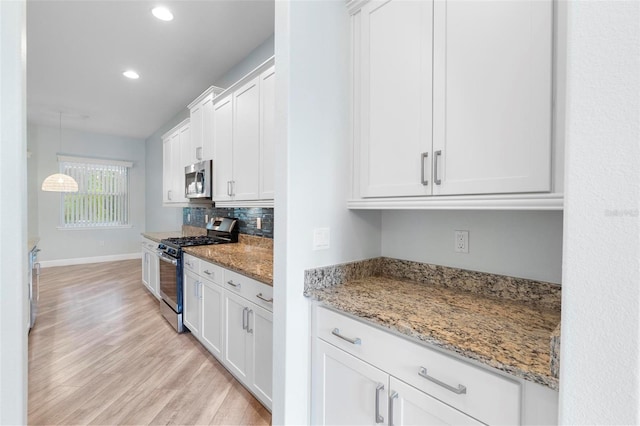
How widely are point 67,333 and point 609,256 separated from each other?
13.8 feet

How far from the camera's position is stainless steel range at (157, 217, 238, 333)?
3.04 meters

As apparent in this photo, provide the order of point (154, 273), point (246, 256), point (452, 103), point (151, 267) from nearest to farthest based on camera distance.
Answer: point (452, 103)
point (246, 256)
point (154, 273)
point (151, 267)

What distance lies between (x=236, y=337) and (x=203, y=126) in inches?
92.1

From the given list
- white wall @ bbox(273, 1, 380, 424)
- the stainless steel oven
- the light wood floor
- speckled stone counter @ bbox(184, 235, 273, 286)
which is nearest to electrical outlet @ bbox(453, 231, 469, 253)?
white wall @ bbox(273, 1, 380, 424)

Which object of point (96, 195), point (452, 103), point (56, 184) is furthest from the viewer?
point (96, 195)

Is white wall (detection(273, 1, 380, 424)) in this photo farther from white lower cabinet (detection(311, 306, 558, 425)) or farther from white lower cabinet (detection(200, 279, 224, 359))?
white lower cabinet (detection(200, 279, 224, 359))

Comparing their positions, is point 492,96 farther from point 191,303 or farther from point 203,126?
point 203,126

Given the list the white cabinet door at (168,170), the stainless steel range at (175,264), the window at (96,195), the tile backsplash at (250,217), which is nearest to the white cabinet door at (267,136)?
the tile backsplash at (250,217)

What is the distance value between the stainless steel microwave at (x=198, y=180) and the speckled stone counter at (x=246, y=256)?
0.62 m

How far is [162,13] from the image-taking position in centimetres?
268

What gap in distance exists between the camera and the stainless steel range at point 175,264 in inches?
120

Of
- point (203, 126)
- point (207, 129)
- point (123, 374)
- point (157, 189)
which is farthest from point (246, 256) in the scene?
point (157, 189)

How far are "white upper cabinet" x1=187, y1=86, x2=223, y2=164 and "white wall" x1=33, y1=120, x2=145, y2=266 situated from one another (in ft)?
15.2

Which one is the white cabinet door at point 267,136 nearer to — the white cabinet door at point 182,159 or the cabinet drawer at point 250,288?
the cabinet drawer at point 250,288
